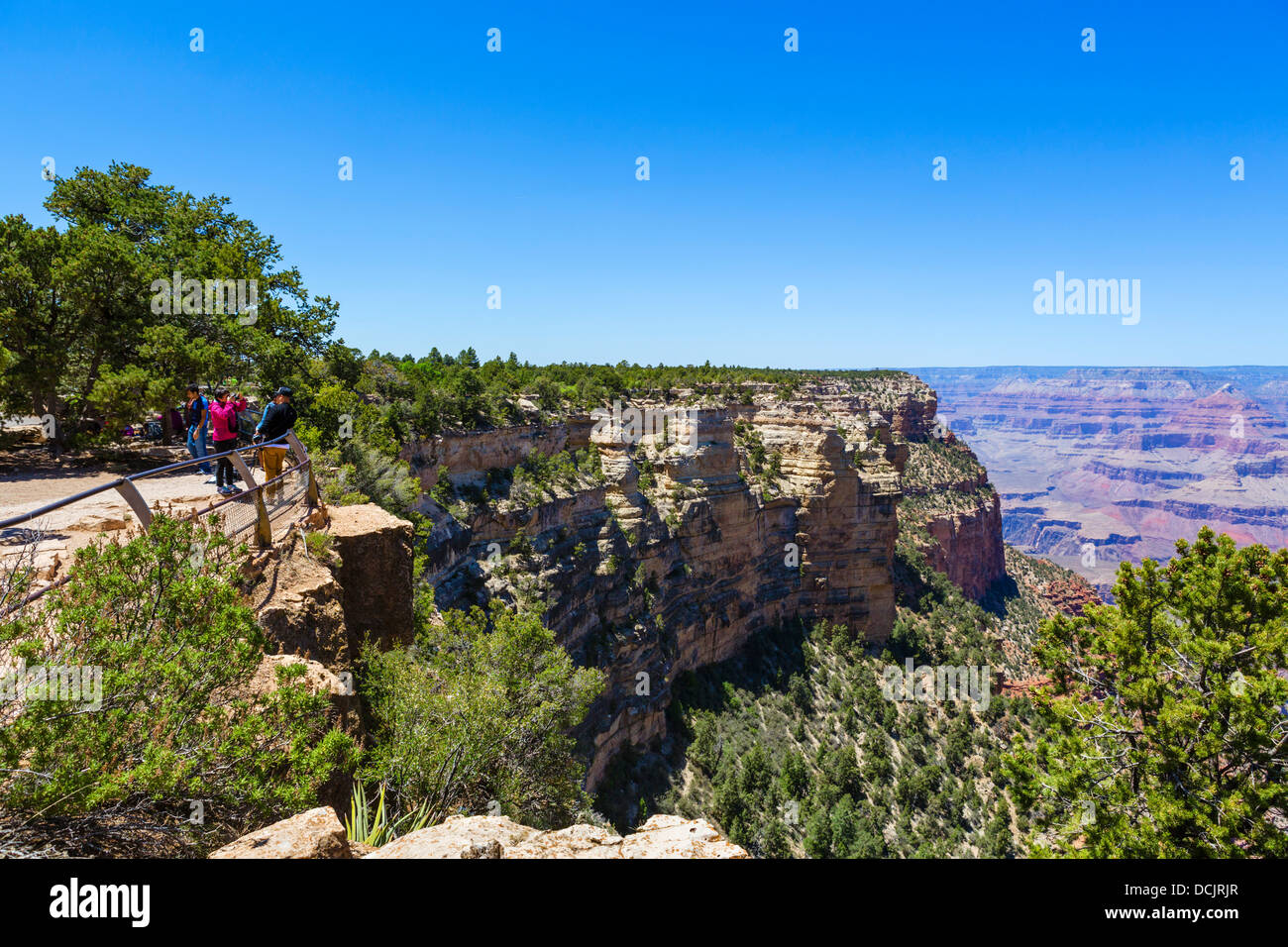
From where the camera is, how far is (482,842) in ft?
15.8

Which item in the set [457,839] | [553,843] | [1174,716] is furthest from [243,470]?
[1174,716]

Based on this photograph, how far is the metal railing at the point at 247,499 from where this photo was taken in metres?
6.17

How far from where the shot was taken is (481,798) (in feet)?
32.3

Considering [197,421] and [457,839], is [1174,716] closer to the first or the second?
[457,839]

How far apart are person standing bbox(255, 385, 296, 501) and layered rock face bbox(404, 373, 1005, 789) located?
501 inches

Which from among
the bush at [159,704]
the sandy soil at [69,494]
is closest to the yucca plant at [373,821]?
the bush at [159,704]

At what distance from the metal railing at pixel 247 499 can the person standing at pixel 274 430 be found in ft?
0.39

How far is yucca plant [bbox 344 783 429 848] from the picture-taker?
705 centimetres

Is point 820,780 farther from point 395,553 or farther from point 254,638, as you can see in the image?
point 254,638

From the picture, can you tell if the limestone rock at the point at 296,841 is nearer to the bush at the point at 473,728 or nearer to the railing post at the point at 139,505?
the bush at the point at 473,728

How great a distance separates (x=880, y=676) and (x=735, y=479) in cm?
1792

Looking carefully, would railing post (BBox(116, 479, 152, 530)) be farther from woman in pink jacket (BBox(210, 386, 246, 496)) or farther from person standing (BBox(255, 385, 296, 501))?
woman in pink jacket (BBox(210, 386, 246, 496))

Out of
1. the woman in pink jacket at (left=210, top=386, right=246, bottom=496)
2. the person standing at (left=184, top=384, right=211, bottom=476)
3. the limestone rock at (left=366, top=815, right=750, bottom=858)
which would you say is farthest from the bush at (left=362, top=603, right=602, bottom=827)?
the person standing at (left=184, top=384, right=211, bottom=476)
